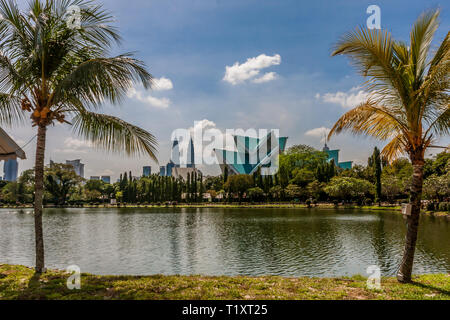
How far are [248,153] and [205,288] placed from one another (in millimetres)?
80676

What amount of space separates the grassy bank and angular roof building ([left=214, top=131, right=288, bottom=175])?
7576cm

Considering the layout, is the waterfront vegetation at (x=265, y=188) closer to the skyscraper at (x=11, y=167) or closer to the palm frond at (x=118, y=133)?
the skyscraper at (x=11, y=167)

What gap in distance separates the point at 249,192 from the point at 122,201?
27.8 m

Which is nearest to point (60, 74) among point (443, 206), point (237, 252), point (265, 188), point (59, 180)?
point (237, 252)

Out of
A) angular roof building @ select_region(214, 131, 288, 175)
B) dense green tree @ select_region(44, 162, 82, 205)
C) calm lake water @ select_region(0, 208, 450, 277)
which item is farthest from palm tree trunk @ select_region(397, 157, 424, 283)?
angular roof building @ select_region(214, 131, 288, 175)

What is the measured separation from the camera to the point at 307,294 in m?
4.25

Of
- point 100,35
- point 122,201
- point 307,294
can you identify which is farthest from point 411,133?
point 122,201

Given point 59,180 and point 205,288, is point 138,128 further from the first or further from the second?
point 59,180

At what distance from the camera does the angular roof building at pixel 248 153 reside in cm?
8262

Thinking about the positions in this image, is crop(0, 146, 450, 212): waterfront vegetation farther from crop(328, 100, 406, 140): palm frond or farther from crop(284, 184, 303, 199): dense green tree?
crop(328, 100, 406, 140): palm frond

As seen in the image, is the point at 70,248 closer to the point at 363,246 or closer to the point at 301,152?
the point at 363,246

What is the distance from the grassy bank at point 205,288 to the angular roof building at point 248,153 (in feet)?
249

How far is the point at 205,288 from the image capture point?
14.8ft

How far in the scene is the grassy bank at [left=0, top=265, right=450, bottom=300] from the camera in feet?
13.4
